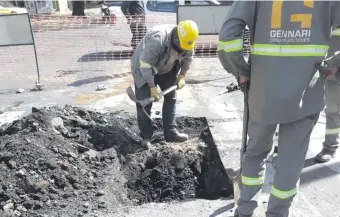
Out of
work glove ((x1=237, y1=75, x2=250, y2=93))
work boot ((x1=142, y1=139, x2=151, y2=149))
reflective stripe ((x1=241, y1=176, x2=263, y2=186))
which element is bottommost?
work boot ((x1=142, y1=139, x2=151, y2=149))

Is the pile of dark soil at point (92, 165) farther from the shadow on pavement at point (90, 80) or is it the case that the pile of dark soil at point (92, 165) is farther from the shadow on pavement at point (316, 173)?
the shadow on pavement at point (90, 80)

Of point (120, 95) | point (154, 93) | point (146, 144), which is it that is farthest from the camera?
point (120, 95)

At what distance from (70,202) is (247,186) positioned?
64.3 inches

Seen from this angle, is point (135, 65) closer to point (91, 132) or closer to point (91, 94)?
point (91, 132)

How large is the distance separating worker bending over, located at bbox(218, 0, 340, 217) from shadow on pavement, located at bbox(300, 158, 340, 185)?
1.01 meters

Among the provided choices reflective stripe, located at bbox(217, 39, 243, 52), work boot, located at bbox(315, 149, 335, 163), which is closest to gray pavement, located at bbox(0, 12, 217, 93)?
work boot, located at bbox(315, 149, 335, 163)

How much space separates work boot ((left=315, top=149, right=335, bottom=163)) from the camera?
417 centimetres

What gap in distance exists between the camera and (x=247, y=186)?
3129 mm

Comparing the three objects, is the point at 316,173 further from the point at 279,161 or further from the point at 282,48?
the point at 282,48

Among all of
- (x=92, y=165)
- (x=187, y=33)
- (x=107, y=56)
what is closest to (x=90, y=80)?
(x=107, y=56)

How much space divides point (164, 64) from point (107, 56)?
5730 millimetres

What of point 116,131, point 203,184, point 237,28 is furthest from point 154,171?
point 237,28

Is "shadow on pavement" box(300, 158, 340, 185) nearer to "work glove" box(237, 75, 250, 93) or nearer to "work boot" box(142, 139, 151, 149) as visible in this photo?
"work glove" box(237, 75, 250, 93)

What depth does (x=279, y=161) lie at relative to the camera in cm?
295
